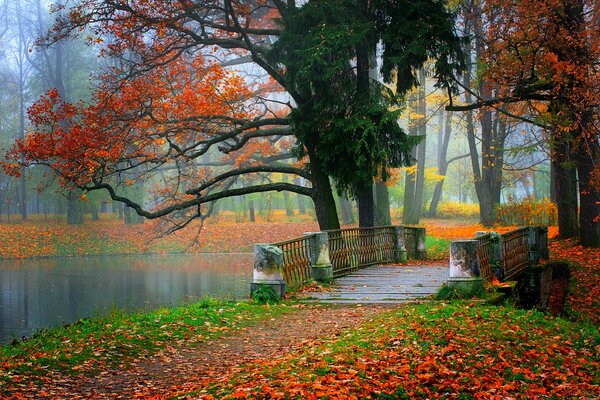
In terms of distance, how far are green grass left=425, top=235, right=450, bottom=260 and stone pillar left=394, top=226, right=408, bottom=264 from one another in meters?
2.35

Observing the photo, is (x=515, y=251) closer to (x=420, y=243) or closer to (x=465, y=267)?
(x=465, y=267)

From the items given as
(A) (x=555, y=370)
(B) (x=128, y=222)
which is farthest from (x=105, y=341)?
(B) (x=128, y=222)

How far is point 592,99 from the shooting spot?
1570 cm

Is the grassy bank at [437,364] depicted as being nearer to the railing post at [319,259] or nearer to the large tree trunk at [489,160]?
the railing post at [319,259]

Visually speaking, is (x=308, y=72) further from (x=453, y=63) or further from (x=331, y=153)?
(x=453, y=63)

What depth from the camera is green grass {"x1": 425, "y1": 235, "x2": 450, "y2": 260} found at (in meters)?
23.1

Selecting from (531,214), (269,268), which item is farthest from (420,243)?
(269,268)

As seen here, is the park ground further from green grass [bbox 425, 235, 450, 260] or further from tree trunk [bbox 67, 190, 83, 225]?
tree trunk [bbox 67, 190, 83, 225]

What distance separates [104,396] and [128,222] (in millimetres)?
37487

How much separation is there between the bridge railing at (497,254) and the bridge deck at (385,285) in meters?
0.96

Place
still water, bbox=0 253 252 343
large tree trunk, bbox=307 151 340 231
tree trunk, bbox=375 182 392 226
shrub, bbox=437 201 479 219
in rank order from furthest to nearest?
shrub, bbox=437 201 479 219
tree trunk, bbox=375 182 392 226
large tree trunk, bbox=307 151 340 231
still water, bbox=0 253 252 343

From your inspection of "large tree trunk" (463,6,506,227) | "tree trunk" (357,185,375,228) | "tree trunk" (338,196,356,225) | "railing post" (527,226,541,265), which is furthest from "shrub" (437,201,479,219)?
"railing post" (527,226,541,265)

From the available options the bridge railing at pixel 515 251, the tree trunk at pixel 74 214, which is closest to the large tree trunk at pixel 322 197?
the bridge railing at pixel 515 251

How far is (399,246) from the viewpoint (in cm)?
2014
